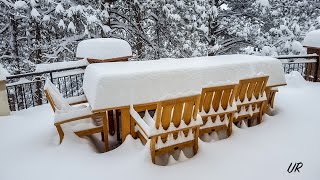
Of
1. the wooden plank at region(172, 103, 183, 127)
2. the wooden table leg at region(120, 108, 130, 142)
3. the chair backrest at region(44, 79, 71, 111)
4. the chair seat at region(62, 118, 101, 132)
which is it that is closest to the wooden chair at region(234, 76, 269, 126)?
the wooden plank at region(172, 103, 183, 127)

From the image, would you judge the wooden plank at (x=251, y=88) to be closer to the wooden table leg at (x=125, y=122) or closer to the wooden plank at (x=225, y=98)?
the wooden plank at (x=225, y=98)

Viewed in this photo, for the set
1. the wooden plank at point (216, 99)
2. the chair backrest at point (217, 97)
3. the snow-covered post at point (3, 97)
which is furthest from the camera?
the snow-covered post at point (3, 97)

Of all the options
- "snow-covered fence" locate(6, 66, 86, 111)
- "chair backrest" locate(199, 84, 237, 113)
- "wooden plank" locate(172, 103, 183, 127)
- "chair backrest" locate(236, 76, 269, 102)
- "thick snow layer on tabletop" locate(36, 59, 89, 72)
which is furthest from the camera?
"thick snow layer on tabletop" locate(36, 59, 89, 72)

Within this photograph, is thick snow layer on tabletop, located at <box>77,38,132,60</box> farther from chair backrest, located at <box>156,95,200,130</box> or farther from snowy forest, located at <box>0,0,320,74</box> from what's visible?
snowy forest, located at <box>0,0,320,74</box>

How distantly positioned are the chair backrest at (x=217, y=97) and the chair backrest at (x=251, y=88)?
0.37m

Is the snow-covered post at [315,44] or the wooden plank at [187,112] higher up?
the snow-covered post at [315,44]

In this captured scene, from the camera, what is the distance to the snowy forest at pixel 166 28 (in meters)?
12.8

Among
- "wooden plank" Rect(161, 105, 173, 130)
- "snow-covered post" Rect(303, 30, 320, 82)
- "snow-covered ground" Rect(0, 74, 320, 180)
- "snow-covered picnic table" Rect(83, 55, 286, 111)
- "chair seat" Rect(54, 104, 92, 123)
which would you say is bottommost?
"snow-covered ground" Rect(0, 74, 320, 180)

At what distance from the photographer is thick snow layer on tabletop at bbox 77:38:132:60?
6441mm

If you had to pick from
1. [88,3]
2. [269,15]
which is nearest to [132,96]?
[88,3]

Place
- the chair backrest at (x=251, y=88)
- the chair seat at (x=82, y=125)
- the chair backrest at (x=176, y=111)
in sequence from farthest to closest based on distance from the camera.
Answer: the chair backrest at (x=251, y=88)
the chair seat at (x=82, y=125)
the chair backrest at (x=176, y=111)

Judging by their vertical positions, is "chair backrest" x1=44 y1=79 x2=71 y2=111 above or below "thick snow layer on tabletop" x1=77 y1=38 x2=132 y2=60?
below

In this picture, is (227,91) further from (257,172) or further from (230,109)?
(257,172)

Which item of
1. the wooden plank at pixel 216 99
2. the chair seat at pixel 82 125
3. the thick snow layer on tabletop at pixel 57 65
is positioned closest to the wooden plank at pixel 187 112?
the wooden plank at pixel 216 99
